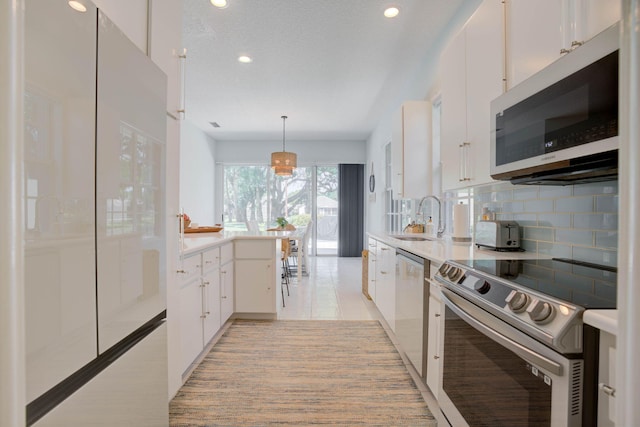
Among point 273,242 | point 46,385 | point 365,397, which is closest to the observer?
point 46,385

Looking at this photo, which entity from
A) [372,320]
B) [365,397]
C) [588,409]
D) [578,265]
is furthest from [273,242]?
[588,409]

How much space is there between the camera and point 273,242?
310 centimetres

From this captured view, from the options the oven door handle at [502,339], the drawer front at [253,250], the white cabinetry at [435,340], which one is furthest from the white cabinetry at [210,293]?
the oven door handle at [502,339]

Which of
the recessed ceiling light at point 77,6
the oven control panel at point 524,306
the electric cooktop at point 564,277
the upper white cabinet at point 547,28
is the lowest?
the oven control panel at point 524,306

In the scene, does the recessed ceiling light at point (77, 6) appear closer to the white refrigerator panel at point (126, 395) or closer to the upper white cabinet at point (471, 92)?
the white refrigerator panel at point (126, 395)

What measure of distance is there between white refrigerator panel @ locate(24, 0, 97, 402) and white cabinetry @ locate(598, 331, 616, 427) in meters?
1.16

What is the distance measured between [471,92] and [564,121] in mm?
865

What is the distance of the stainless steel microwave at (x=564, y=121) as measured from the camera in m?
0.94

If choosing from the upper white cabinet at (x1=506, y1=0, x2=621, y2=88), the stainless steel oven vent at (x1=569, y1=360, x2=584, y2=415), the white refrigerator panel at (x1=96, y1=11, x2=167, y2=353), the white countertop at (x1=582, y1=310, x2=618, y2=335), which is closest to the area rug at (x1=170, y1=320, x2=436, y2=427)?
the white refrigerator panel at (x1=96, y1=11, x2=167, y2=353)

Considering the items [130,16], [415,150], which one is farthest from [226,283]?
[415,150]

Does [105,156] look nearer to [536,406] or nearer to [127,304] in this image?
[127,304]

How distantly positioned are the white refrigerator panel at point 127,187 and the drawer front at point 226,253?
4.90 feet

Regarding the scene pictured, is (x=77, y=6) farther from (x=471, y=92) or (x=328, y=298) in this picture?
(x=328, y=298)

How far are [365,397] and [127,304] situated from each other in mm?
1471
